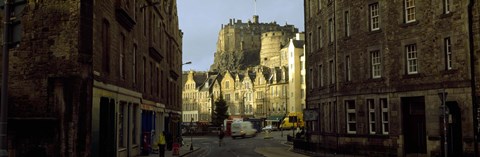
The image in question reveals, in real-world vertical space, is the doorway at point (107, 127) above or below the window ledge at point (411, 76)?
below

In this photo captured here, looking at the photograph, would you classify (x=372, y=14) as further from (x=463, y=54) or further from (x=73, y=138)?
(x=73, y=138)

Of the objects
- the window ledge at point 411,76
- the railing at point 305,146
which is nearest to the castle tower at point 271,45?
the railing at point 305,146

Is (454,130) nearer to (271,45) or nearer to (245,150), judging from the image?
(245,150)

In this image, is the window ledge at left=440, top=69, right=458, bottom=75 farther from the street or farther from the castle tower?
the castle tower

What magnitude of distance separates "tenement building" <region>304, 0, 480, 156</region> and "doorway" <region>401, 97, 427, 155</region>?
0.05 m

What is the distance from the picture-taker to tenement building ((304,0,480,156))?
26.7m

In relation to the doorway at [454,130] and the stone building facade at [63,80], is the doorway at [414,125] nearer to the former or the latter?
the doorway at [454,130]

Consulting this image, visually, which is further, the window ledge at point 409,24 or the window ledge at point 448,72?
the window ledge at point 409,24

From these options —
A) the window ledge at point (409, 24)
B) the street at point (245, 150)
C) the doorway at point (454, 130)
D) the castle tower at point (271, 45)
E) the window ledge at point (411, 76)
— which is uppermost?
the castle tower at point (271, 45)

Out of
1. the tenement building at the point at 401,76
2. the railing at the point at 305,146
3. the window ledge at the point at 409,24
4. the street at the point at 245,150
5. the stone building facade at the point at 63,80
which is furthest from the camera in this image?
the railing at the point at 305,146

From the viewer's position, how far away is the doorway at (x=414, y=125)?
29625 millimetres

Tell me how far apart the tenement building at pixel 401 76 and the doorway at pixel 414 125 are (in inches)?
2.0

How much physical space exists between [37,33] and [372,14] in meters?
18.7

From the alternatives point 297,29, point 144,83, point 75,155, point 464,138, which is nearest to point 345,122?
point 464,138
